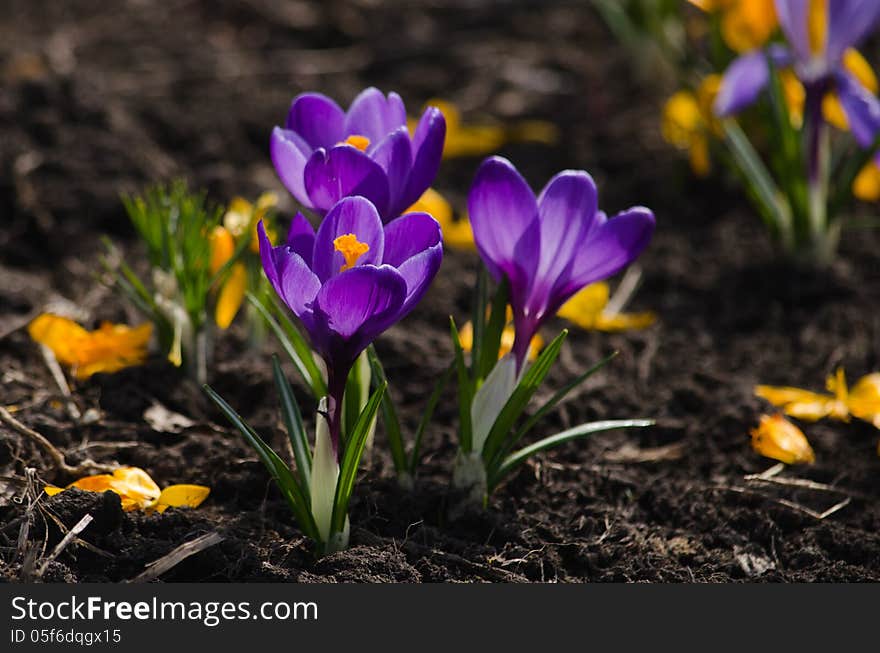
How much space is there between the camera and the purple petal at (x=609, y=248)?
1597mm

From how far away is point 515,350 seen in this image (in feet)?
5.59

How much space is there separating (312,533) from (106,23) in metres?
2.54

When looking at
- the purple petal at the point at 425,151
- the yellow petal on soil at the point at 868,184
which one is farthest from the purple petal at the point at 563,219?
the yellow petal on soil at the point at 868,184

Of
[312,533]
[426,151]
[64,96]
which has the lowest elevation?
[312,533]

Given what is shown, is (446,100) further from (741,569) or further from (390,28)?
(741,569)

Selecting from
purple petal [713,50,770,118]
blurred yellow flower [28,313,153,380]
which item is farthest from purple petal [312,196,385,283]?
purple petal [713,50,770,118]

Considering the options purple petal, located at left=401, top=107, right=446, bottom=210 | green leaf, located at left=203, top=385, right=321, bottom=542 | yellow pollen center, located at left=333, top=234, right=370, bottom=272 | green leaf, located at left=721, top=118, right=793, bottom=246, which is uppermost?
green leaf, located at left=721, top=118, right=793, bottom=246

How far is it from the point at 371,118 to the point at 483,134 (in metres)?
1.53

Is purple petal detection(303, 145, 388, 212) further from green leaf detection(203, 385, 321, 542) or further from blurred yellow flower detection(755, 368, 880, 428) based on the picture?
blurred yellow flower detection(755, 368, 880, 428)

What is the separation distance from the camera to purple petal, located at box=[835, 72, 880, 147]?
8.14 ft

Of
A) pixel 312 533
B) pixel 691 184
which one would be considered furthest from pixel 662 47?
pixel 312 533

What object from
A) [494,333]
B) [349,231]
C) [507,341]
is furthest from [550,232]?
[507,341]

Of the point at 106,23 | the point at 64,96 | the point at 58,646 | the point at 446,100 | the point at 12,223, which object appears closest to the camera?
the point at 58,646

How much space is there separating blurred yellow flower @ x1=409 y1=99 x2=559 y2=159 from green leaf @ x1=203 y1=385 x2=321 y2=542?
1684mm
